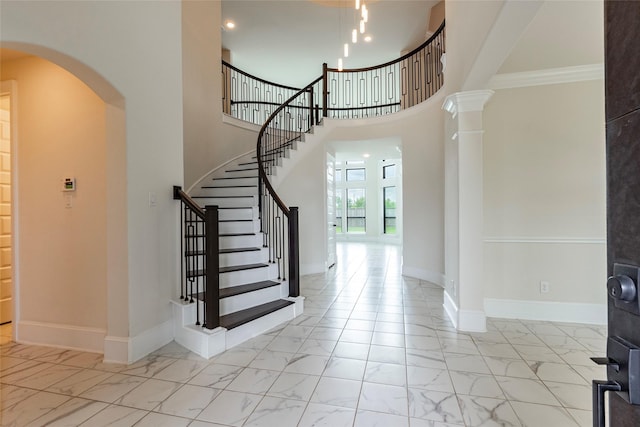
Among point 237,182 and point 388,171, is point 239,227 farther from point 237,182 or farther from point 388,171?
point 388,171

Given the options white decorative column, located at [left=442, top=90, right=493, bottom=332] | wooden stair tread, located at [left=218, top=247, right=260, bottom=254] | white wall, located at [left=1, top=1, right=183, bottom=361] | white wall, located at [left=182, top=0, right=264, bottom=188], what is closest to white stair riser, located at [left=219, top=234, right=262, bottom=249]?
wooden stair tread, located at [left=218, top=247, right=260, bottom=254]

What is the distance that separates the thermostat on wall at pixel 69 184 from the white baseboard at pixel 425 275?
4.94 metres

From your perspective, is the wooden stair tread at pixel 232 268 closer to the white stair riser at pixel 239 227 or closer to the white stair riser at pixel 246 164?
the white stair riser at pixel 239 227

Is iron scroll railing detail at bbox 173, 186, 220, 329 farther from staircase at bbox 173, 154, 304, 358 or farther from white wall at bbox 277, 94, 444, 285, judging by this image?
white wall at bbox 277, 94, 444, 285

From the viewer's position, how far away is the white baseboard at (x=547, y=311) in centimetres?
329

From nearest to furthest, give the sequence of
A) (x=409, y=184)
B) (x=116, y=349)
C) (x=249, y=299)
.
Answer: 1. (x=116, y=349)
2. (x=249, y=299)
3. (x=409, y=184)

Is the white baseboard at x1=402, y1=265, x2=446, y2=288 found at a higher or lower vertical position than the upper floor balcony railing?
lower

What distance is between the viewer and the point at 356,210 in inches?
497

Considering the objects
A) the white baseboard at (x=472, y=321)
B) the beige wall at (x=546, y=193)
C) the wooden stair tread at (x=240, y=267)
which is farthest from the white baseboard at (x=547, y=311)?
the wooden stair tread at (x=240, y=267)

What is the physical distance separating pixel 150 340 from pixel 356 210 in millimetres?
10474

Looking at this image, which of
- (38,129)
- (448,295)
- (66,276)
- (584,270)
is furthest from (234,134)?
(584,270)

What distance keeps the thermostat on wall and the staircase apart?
118 cm

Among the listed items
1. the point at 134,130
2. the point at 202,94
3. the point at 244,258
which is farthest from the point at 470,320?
the point at 202,94

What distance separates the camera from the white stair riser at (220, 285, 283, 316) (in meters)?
3.10
